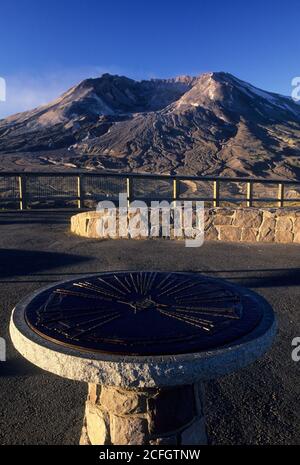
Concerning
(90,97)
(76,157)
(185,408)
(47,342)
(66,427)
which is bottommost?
(66,427)

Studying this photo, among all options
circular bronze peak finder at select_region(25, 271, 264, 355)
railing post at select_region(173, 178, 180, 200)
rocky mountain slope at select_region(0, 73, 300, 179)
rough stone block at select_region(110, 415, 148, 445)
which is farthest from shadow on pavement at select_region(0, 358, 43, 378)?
rocky mountain slope at select_region(0, 73, 300, 179)

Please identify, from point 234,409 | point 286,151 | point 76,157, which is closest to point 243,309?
point 234,409

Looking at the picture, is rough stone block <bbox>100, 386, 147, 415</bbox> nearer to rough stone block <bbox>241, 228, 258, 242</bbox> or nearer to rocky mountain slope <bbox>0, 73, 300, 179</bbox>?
rough stone block <bbox>241, 228, 258, 242</bbox>

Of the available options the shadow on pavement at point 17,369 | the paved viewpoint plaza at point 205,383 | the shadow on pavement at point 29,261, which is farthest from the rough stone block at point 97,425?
the shadow on pavement at point 29,261

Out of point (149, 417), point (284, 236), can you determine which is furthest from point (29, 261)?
point (149, 417)
